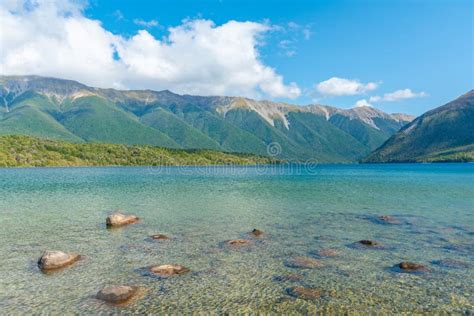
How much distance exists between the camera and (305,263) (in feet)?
96.0

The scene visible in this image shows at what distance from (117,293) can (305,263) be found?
15.2m

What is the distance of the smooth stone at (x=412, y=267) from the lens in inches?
1084

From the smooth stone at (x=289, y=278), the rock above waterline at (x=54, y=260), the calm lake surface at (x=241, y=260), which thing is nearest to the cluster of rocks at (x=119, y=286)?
the rock above waterline at (x=54, y=260)

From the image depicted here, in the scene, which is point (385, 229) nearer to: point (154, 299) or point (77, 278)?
point (154, 299)

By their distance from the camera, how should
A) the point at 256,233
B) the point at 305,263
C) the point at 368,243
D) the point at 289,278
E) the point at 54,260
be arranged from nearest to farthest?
the point at 289,278 < the point at 54,260 < the point at 305,263 < the point at 368,243 < the point at 256,233

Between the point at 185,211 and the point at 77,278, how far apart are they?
3242 cm

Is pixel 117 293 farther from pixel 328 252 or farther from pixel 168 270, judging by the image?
pixel 328 252

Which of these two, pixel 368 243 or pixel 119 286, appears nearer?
pixel 119 286

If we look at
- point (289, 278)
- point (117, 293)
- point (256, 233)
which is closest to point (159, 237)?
point (256, 233)

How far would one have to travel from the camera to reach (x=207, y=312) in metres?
20.4

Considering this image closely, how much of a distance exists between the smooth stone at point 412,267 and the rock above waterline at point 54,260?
90.2 feet

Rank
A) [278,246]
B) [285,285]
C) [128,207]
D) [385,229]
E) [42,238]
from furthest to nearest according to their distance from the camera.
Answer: [128,207] < [385,229] < [42,238] < [278,246] < [285,285]

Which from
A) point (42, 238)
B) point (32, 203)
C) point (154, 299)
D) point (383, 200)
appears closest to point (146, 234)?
point (42, 238)

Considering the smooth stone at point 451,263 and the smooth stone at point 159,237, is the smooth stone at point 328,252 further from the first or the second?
the smooth stone at point 159,237
